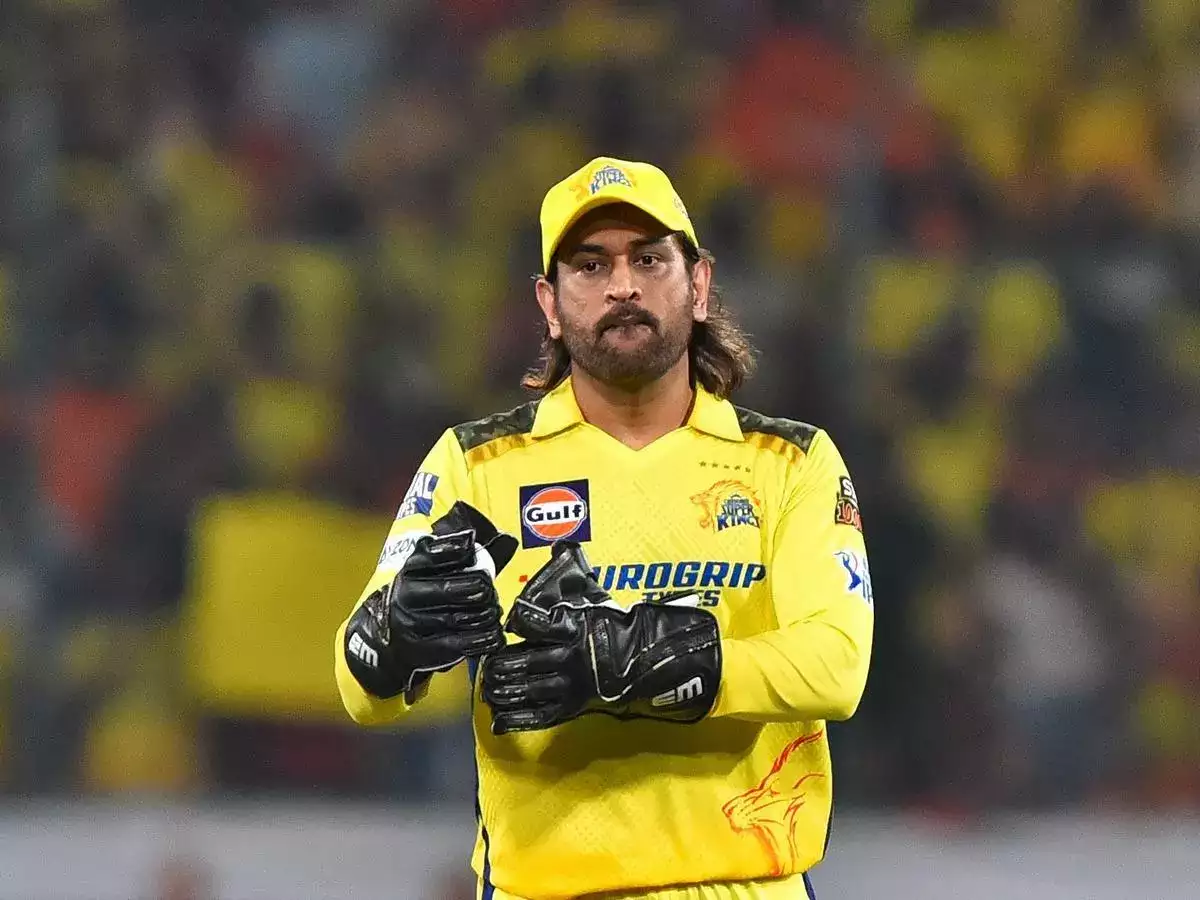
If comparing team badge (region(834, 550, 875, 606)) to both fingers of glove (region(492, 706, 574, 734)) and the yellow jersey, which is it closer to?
the yellow jersey

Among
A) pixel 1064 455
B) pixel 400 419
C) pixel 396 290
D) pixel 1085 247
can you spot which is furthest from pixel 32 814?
pixel 1085 247

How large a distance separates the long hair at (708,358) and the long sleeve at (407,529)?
9.7 inches

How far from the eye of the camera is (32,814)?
5.14 m

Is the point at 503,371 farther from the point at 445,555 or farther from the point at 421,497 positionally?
the point at 445,555

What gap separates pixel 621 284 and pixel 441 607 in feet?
2.19

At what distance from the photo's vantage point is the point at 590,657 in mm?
2361

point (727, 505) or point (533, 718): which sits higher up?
point (727, 505)

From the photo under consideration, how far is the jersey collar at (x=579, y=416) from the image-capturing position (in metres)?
2.83

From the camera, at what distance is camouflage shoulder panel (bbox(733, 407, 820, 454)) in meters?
2.86

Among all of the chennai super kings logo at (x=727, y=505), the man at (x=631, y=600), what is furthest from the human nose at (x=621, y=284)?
the chennai super kings logo at (x=727, y=505)

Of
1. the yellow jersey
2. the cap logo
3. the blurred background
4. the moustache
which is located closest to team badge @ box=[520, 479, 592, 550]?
the yellow jersey

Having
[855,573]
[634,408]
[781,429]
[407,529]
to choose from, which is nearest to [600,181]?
[634,408]

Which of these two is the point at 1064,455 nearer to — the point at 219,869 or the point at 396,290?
the point at 396,290

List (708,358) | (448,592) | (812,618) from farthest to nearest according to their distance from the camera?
1. (708,358)
2. (812,618)
3. (448,592)
